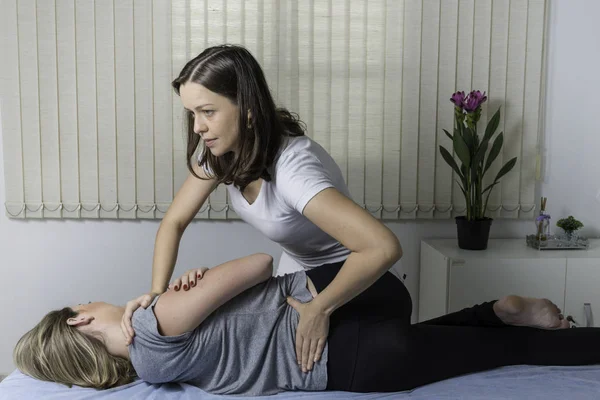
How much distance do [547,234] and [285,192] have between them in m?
1.64

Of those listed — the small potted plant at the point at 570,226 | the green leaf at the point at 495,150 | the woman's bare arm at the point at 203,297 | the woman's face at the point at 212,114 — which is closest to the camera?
the woman's bare arm at the point at 203,297

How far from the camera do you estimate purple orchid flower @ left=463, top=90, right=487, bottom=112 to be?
8.49 feet

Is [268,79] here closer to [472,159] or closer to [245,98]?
[472,159]

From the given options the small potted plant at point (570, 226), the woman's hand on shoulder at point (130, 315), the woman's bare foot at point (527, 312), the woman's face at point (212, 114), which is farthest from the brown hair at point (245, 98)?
the small potted plant at point (570, 226)

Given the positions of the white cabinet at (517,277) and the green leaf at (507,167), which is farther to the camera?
the green leaf at (507,167)

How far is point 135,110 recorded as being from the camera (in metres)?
2.72

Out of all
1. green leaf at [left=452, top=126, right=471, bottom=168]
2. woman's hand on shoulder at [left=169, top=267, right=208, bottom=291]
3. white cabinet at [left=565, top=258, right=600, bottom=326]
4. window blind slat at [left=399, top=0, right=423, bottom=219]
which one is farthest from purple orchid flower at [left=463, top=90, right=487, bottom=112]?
woman's hand on shoulder at [left=169, top=267, right=208, bottom=291]

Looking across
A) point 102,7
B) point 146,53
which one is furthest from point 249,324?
point 102,7

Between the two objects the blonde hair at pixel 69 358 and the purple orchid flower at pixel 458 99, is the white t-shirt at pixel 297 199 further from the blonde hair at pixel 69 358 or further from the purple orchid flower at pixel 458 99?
the purple orchid flower at pixel 458 99

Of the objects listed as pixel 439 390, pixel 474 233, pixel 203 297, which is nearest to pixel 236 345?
pixel 203 297

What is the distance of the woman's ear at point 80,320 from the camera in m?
1.52

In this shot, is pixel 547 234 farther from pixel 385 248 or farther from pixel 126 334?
pixel 126 334

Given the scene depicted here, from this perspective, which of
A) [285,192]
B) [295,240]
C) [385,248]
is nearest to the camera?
[385,248]

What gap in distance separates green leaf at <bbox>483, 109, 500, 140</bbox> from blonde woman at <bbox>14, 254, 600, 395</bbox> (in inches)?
49.4
